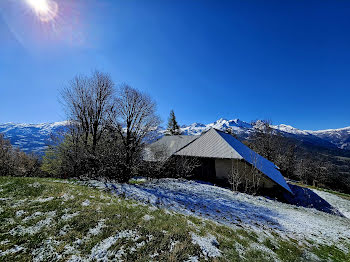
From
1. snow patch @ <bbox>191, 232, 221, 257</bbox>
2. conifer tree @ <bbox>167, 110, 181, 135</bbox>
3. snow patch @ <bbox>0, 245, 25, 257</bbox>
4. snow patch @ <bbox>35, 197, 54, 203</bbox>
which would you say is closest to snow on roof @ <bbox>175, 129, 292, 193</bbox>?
snow patch @ <bbox>191, 232, 221, 257</bbox>

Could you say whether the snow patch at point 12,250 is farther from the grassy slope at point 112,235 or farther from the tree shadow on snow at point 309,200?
the tree shadow on snow at point 309,200

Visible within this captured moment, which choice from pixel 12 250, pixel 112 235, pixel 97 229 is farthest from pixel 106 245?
pixel 12 250

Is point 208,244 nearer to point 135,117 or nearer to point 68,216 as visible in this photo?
point 68,216

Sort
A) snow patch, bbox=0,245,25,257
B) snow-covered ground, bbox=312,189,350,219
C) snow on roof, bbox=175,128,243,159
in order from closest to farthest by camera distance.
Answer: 1. snow patch, bbox=0,245,25,257
2. snow-covered ground, bbox=312,189,350,219
3. snow on roof, bbox=175,128,243,159

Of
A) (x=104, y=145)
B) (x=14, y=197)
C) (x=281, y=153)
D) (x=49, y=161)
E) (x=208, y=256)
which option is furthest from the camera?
(x=281, y=153)

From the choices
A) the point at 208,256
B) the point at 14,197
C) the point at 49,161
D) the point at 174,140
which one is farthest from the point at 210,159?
the point at 49,161

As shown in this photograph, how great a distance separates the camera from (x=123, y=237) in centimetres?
357

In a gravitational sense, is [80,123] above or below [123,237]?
above

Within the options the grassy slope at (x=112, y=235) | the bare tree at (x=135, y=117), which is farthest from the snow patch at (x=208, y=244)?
the bare tree at (x=135, y=117)

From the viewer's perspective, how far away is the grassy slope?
9.99 ft

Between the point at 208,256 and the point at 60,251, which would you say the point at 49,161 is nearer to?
the point at 60,251

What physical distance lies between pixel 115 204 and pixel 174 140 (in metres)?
22.4

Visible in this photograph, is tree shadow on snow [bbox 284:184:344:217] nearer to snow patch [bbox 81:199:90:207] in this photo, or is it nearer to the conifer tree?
snow patch [bbox 81:199:90:207]

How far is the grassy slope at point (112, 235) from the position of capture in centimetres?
304
